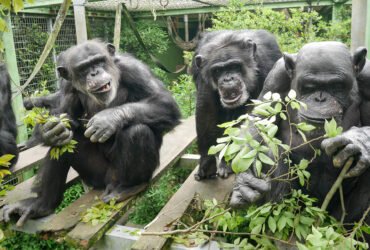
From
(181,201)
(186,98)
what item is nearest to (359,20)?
(181,201)

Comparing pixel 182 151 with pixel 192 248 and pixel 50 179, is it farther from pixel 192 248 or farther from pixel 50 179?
pixel 192 248

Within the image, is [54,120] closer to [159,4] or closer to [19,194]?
[19,194]

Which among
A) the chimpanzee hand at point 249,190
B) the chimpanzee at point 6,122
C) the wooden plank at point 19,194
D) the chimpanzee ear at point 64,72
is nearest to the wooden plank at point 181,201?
the chimpanzee hand at point 249,190

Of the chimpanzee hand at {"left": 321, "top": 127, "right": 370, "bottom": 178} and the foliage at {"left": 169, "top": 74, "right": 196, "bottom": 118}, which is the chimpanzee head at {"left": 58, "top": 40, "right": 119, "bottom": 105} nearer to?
the chimpanzee hand at {"left": 321, "top": 127, "right": 370, "bottom": 178}

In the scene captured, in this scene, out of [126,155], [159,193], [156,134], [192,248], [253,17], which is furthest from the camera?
[253,17]

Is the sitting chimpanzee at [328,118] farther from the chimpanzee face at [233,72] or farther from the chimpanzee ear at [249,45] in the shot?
the chimpanzee ear at [249,45]

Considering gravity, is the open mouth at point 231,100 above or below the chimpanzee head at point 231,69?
below

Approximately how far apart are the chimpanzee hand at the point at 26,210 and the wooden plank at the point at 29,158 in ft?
2.54

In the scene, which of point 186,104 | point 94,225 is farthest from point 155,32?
point 94,225

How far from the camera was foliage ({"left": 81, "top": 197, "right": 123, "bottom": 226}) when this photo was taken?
3.18 meters

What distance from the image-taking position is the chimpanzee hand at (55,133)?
10.8 ft

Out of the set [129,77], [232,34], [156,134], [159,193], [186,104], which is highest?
[232,34]

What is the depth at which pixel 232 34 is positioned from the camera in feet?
12.6

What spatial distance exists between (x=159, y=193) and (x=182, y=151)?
3.37 ft
